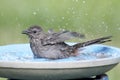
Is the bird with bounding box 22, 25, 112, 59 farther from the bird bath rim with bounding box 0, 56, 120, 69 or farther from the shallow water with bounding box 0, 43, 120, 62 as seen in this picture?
the bird bath rim with bounding box 0, 56, 120, 69

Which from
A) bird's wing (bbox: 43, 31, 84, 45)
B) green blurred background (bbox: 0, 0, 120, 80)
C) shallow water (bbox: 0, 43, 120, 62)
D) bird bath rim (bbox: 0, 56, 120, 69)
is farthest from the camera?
green blurred background (bbox: 0, 0, 120, 80)

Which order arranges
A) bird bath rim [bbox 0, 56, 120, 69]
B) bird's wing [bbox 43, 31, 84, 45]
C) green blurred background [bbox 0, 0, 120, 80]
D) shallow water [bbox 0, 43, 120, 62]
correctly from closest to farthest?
bird bath rim [bbox 0, 56, 120, 69] → bird's wing [bbox 43, 31, 84, 45] → shallow water [bbox 0, 43, 120, 62] → green blurred background [bbox 0, 0, 120, 80]

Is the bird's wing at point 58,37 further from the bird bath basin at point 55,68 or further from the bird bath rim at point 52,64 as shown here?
the bird bath rim at point 52,64

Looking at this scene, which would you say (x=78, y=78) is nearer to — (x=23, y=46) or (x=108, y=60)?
(x=108, y=60)

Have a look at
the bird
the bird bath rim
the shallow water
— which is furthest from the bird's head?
the bird bath rim

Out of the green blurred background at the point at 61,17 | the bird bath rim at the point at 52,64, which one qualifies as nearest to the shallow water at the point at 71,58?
the bird bath rim at the point at 52,64
